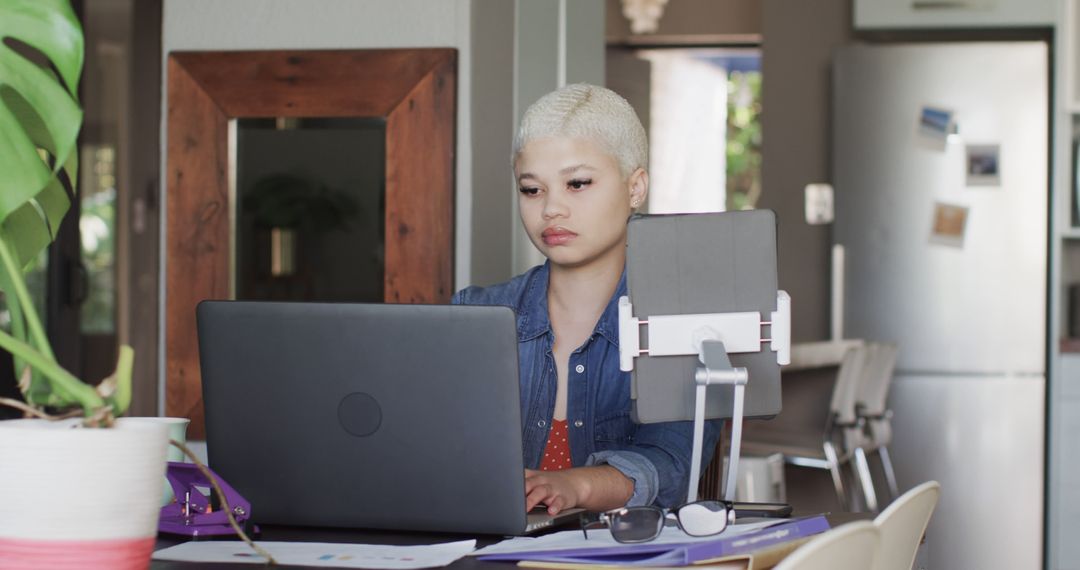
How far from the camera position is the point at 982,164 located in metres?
4.51

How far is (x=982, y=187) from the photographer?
14.8 feet

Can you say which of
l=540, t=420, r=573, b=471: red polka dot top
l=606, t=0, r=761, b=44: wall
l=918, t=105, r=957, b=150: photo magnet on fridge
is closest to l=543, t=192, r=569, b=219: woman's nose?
l=540, t=420, r=573, b=471: red polka dot top

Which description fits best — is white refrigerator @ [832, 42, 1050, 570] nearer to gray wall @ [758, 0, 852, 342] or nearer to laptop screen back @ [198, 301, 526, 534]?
gray wall @ [758, 0, 852, 342]

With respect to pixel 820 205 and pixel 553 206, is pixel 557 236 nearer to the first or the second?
pixel 553 206

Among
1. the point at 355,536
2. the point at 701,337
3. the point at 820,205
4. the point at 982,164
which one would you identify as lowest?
the point at 355,536

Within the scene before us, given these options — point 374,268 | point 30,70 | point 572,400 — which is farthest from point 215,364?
point 374,268

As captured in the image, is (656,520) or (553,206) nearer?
(656,520)

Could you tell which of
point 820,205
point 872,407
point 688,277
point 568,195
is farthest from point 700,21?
point 688,277

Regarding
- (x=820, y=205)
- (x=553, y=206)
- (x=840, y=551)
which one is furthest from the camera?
(x=820, y=205)

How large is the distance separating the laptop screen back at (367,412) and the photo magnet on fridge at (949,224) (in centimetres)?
355

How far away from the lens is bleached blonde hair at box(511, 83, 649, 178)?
1.84 m

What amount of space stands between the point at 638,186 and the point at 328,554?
2.94ft

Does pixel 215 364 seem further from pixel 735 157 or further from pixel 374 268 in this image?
pixel 735 157

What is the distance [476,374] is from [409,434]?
3.8 inches
